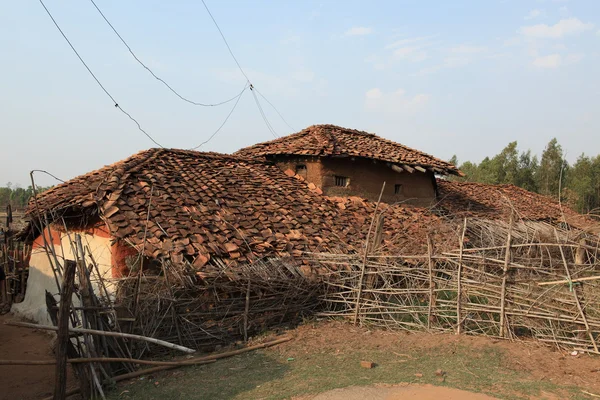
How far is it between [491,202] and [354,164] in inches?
322

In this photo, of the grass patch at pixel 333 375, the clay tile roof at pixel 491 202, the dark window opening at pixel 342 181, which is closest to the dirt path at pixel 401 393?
the grass patch at pixel 333 375

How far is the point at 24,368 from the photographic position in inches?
303

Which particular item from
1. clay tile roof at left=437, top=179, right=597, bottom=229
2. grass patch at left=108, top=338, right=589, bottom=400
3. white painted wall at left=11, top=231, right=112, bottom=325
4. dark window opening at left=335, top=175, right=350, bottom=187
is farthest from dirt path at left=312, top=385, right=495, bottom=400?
clay tile roof at left=437, top=179, right=597, bottom=229

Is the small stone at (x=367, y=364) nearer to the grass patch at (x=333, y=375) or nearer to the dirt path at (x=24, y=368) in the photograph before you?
the grass patch at (x=333, y=375)

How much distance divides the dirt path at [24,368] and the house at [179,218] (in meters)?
0.62

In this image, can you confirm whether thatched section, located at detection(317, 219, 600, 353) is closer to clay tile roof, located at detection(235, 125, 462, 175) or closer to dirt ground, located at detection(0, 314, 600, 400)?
dirt ground, located at detection(0, 314, 600, 400)

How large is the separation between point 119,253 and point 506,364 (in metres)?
6.65

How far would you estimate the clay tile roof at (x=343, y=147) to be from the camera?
43.0ft

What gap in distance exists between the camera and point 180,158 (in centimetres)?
1235

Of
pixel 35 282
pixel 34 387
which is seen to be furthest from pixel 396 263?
pixel 35 282

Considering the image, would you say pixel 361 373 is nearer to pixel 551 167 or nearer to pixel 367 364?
pixel 367 364

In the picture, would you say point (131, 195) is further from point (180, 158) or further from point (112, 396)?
point (112, 396)

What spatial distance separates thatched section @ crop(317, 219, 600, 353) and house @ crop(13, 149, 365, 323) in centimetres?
169

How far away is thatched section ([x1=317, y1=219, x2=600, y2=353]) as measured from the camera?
19.8 ft
